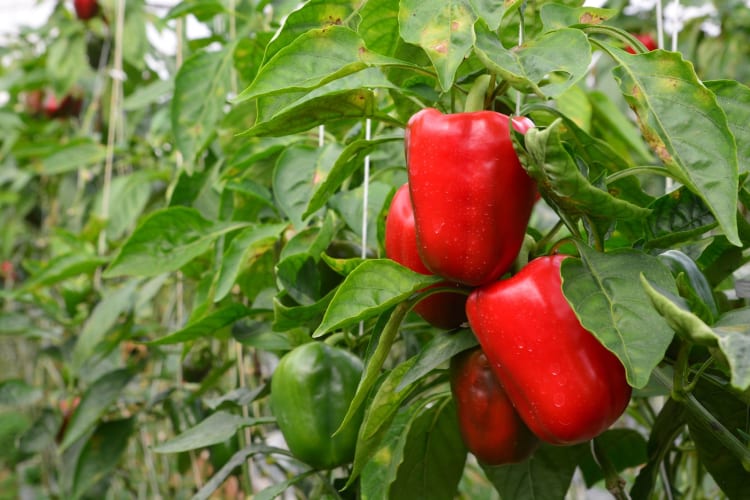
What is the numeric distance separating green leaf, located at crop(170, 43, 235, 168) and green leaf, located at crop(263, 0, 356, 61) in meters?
0.43

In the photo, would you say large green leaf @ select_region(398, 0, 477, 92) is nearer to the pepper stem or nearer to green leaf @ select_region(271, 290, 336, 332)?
the pepper stem

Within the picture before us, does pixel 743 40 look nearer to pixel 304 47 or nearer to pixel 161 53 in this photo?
pixel 161 53

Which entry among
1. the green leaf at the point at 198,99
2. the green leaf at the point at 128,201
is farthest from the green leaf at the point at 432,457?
the green leaf at the point at 128,201

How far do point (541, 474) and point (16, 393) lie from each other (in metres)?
1.25

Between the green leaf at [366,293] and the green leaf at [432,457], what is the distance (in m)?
0.22

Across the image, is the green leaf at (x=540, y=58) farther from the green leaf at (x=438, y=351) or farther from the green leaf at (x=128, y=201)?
the green leaf at (x=128, y=201)

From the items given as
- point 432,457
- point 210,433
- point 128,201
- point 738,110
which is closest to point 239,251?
point 210,433

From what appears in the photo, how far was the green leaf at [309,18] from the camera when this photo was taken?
681mm

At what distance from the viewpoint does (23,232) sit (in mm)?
2900

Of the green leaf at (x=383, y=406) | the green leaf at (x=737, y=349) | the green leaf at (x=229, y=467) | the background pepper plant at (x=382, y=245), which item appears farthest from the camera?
the green leaf at (x=229, y=467)

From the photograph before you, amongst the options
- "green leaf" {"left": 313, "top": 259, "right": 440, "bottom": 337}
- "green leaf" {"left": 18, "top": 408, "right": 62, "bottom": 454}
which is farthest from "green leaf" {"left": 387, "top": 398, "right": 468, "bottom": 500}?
"green leaf" {"left": 18, "top": 408, "right": 62, "bottom": 454}

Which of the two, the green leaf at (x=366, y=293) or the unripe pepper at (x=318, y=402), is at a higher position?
the green leaf at (x=366, y=293)

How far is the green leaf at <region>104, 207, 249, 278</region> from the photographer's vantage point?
3.14ft

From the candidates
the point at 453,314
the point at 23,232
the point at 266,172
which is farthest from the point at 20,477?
the point at 453,314
